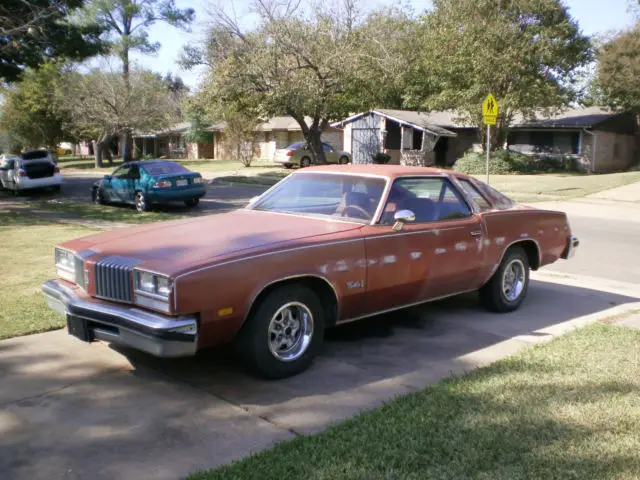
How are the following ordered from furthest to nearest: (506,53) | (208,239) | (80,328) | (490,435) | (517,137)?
(517,137)
(506,53)
(208,239)
(80,328)
(490,435)

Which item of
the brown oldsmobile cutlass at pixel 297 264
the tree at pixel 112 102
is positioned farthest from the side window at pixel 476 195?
the tree at pixel 112 102

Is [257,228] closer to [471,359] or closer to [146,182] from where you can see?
[471,359]

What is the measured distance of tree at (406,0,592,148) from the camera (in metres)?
29.2

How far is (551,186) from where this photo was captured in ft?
81.9

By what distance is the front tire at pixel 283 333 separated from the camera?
4.41 m

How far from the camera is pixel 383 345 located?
553 cm

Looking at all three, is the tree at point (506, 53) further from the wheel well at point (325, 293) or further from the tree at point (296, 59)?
the wheel well at point (325, 293)

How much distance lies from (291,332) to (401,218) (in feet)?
4.54

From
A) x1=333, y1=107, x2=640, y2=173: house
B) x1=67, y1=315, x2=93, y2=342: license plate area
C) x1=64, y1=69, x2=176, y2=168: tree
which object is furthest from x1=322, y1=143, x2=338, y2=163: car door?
x1=67, y1=315, x2=93, y2=342: license plate area

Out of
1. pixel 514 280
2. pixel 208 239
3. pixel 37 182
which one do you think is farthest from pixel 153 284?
pixel 37 182

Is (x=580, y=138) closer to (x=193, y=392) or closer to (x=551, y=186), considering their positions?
(x=551, y=186)

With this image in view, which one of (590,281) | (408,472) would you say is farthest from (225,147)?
(408,472)

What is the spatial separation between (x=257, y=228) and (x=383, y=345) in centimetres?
158

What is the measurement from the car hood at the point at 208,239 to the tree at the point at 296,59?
75.3ft
